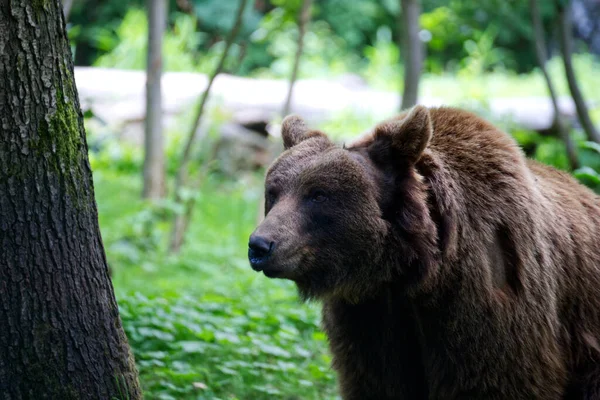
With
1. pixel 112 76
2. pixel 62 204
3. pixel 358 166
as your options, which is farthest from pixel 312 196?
pixel 112 76

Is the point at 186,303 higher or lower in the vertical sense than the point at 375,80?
lower

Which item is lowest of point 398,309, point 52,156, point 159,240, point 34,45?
point 159,240

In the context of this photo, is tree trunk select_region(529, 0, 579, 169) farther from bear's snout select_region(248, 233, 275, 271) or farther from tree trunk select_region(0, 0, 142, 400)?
tree trunk select_region(0, 0, 142, 400)

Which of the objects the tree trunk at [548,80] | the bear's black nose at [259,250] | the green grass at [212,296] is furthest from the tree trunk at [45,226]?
the tree trunk at [548,80]

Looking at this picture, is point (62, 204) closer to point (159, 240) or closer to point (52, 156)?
point (52, 156)

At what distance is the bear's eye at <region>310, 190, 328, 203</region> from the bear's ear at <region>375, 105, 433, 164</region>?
0.44m

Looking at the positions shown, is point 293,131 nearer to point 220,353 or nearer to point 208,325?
point 220,353

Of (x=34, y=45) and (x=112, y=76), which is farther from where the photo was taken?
(x=112, y=76)

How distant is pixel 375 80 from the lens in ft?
68.3

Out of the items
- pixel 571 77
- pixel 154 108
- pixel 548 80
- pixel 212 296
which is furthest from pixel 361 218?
pixel 548 80

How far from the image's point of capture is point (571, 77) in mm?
9805

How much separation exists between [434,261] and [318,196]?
2.22 ft

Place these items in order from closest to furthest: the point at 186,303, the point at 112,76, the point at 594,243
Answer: the point at 594,243 → the point at 186,303 → the point at 112,76

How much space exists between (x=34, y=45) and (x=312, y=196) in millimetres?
1518
